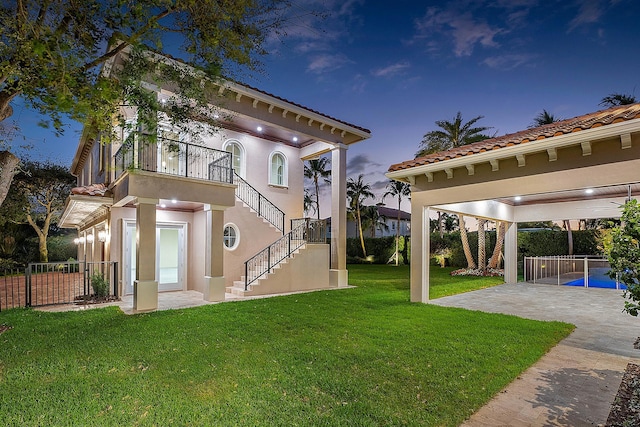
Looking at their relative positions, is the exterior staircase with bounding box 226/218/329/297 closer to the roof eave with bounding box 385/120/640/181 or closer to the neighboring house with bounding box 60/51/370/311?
the neighboring house with bounding box 60/51/370/311

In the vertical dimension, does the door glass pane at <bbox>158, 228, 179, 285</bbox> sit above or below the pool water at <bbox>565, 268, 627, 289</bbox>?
above

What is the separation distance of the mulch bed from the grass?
111 cm

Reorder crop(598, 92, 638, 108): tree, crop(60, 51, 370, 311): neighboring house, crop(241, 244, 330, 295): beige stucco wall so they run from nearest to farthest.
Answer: crop(60, 51, 370, 311): neighboring house → crop(241, 244, 330, 295): beige stucco wall → crop(598, 92, 638, 108): tree

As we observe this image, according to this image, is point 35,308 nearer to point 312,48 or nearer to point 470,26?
point 312,48

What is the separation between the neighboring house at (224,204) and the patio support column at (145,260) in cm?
3

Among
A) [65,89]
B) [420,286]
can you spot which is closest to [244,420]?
[65,89]

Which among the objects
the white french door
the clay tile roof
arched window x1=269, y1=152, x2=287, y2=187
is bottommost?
the white french door

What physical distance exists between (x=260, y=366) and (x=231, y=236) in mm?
8436

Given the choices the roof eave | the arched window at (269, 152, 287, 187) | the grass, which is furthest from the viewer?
the arched window at (269, 152, 287, 187)

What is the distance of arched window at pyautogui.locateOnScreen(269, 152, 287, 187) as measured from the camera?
49.2 ft

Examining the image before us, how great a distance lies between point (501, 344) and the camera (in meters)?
5.91

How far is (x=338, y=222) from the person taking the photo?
13.9m

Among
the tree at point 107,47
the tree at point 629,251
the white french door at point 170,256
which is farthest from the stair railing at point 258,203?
the tree at point 629,251

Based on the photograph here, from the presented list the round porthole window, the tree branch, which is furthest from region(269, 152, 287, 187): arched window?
the tree branch
